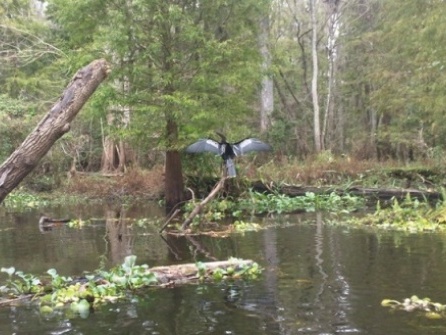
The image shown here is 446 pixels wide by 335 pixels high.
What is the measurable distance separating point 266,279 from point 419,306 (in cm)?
215

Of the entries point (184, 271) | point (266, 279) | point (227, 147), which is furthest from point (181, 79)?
point (266, 279)

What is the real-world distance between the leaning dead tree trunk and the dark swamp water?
1511 millimetres

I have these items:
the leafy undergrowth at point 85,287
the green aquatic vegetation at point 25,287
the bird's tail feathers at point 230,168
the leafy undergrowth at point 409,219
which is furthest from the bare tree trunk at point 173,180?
the green aquatic vegetation at point 25,287

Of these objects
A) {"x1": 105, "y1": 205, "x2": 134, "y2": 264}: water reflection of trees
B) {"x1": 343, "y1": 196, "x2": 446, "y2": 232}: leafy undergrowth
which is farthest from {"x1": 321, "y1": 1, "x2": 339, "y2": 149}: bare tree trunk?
{"x1": 343, "y1": 196, "x2": 446, "y2": 232}: leafy undergrowth

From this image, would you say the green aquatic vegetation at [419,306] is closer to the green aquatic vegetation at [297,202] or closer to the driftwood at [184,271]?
the driftwood at [184,271]

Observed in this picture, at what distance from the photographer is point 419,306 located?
6.11m

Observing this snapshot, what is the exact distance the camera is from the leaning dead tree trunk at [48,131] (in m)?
5.55

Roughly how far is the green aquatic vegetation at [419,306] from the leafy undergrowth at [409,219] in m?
6.56

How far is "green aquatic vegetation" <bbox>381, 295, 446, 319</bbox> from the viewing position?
5879 millimetres

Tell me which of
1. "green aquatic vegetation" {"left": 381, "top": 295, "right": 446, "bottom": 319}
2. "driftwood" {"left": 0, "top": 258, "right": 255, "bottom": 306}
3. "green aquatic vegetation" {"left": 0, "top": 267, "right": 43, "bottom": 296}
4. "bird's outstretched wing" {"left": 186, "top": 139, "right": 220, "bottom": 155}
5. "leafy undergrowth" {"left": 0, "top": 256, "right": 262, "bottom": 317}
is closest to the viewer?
"green aquatic vegetation" {"left": 381, "top": 295, "right": 446, "bottom": 319}

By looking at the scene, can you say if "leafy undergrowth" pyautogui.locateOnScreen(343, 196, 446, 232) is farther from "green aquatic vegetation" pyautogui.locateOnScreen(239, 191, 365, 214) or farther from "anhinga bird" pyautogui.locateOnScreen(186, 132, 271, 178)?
"anhinga bird" pyautogui.locateOnScreen(186, 132, 271, 178)

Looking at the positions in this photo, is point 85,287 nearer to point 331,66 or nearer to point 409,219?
point 409,219

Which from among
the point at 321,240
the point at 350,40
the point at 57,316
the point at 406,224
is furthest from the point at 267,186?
the point at 350,40

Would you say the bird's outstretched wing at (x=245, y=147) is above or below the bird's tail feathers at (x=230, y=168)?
above
